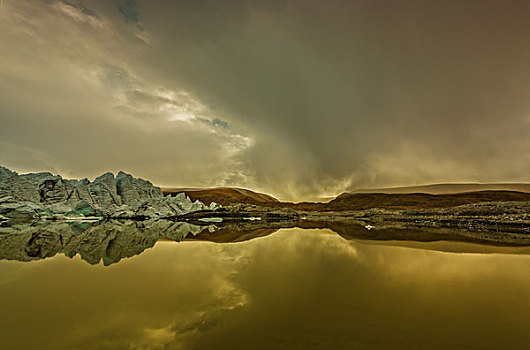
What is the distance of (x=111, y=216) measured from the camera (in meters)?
41.1

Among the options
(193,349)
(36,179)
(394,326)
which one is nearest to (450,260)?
(394,326)

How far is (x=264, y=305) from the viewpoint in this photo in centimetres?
509

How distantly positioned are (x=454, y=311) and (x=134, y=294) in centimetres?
683

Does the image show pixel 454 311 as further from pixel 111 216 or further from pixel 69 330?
pixel 111 216

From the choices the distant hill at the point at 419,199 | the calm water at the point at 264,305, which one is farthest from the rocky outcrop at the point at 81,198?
the distant hill at the point at 419,199

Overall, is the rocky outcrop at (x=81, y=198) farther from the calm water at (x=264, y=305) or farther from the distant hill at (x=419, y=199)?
the distant hill at (x=419, y=199)

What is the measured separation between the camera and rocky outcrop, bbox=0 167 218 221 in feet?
124

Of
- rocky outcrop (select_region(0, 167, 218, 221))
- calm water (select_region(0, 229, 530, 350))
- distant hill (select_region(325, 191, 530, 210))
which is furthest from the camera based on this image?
distant hill (select_region(325, 191, 530, 210))

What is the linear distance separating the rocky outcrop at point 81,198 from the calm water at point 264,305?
37.6 metres

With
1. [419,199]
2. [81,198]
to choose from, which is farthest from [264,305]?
[419,199]

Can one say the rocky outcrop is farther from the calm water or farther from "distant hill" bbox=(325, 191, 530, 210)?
"distant hill" bbox=(325, 191, 530, 210)

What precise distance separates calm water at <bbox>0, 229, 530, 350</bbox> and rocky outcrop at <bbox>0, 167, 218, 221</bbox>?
37.6 meters

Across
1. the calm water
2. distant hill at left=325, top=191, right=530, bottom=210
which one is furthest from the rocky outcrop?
distant hill at left=325, top=191, right=530, bottom=210

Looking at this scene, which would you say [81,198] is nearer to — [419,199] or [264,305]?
[264,305]
